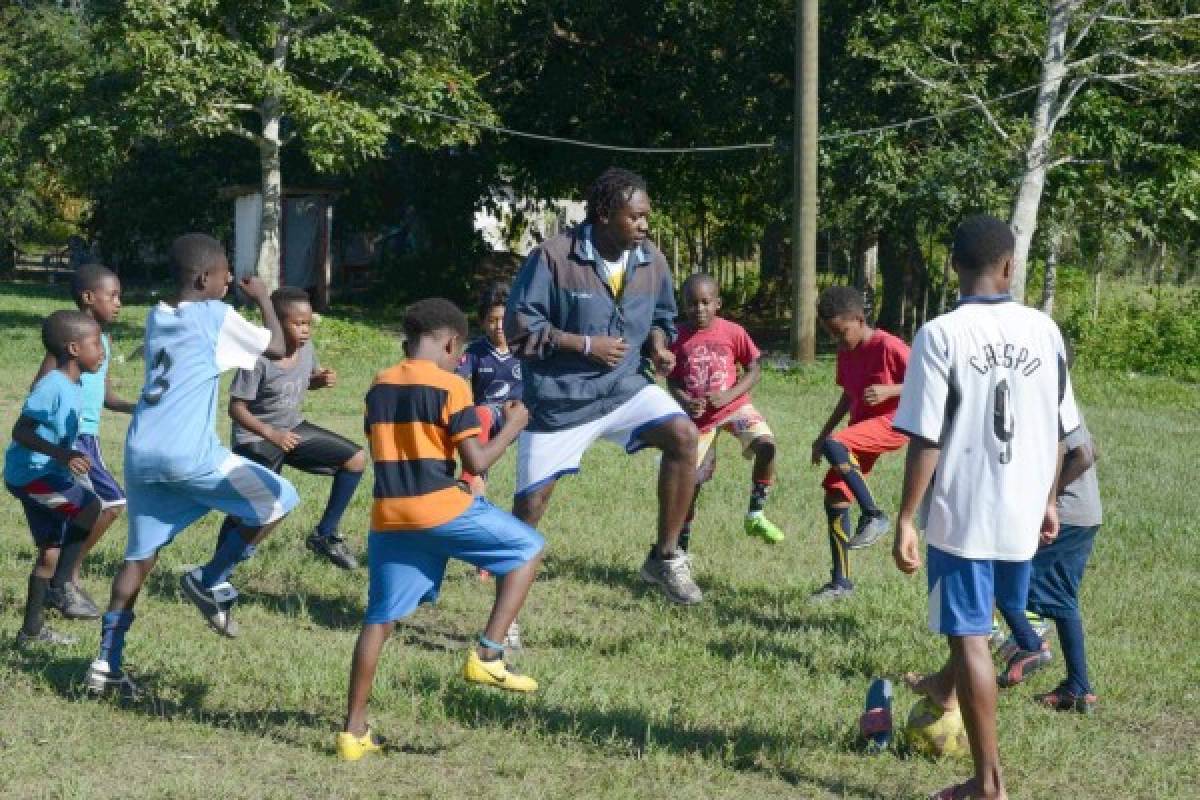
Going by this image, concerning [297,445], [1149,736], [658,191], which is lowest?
[1149,736]

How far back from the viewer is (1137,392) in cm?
2097

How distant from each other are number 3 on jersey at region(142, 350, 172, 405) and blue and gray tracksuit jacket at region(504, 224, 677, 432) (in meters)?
1.75

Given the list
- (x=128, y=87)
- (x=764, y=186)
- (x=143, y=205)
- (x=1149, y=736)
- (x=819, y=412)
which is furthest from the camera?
(x=143, y=205)

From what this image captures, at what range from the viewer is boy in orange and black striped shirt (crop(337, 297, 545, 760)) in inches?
237

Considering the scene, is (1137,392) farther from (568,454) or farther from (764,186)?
(568,454)

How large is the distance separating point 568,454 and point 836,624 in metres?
1.67

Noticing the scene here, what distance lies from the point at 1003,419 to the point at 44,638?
15.3ft

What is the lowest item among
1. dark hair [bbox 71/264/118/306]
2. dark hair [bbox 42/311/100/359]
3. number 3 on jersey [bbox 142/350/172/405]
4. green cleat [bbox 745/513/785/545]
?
green cleat [bbox 745/513/785/545]

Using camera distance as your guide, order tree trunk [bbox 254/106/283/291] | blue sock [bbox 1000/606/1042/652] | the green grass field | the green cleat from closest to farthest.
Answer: the green grass field
blue sock [bbox 1000/606/1042/652]
the green cleat
tree trunk [bbox 254/106/283/291]

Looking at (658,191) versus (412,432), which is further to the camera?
(658,191)

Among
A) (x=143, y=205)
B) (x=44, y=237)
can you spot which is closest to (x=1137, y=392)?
(x=143, y=205)

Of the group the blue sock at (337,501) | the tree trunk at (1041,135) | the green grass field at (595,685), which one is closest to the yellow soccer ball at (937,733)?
the green grass field at (595,685)

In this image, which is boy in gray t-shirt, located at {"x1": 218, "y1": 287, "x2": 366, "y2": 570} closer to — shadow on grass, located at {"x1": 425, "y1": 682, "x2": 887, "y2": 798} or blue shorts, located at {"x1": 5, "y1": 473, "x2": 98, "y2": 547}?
blue shorts, located at {"x1": 5, "y1": 473, "x2": 98, "y2": 547}

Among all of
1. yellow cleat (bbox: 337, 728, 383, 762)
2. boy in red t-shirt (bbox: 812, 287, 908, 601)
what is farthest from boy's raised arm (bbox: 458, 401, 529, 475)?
boy in red t-shirt (bbox: 812, 287, 908, 601)
